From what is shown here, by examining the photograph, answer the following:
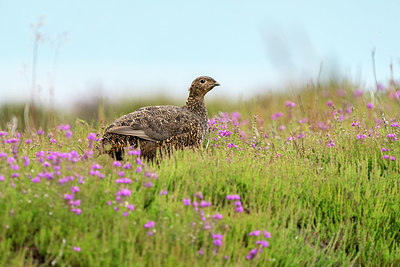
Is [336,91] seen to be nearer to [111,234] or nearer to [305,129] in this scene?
[305,129]

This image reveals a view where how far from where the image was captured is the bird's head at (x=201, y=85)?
19.8ft

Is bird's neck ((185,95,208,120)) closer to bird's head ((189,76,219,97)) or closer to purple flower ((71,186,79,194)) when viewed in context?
bird's head ((189,76,219,97))

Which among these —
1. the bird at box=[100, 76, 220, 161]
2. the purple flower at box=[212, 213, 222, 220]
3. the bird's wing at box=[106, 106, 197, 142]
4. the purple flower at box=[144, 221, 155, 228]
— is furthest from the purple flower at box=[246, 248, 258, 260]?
the bird's wing at box=[106, 106, 197, 142]

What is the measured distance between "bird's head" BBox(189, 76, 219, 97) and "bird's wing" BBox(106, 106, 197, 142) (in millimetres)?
572

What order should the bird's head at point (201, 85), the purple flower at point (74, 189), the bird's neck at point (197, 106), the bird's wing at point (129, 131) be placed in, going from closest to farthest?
1. the purple flower at point (74, 189)
2. the bird's wing at point (129, 131)
3. the bird's neck at point (197, 106)
4. the bird's head at point (201, 85)

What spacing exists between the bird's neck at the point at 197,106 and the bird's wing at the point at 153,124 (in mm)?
360

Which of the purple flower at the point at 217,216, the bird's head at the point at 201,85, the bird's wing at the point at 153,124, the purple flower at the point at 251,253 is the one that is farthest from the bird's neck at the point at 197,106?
the purple flower at the point at 251,253

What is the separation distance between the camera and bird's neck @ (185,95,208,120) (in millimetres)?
5910

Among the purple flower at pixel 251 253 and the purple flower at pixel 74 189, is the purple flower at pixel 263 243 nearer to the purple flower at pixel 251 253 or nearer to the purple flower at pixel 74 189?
the purple flower at pixel 251 253

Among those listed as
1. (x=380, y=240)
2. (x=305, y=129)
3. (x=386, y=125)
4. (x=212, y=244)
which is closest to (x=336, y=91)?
(x=305, y=129)

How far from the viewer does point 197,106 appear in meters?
5.96

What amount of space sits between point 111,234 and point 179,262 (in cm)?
51

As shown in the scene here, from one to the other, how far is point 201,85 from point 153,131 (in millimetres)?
1167

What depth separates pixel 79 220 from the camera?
342 centimetres
